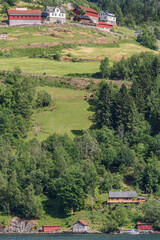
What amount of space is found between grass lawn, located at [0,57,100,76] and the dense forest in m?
12.6

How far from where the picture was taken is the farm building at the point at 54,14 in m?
183

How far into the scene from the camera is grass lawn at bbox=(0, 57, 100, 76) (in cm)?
13188

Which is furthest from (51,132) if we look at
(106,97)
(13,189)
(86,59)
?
(86,59)

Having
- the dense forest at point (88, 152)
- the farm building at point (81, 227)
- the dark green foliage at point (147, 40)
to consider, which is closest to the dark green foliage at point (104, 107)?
the dense forest at point (88, 152)

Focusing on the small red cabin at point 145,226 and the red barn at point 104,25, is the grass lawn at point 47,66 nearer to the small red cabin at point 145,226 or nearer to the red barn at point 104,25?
the red barn at point 104,25

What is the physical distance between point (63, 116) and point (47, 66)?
3303cm

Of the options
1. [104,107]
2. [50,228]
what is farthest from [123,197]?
[104,107]

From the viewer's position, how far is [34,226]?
78062 mm

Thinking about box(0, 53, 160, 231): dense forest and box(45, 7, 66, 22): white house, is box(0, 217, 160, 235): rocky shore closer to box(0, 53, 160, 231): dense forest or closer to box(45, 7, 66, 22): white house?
box(0, 53, 160, 231): dense forest

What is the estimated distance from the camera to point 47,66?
137750mm

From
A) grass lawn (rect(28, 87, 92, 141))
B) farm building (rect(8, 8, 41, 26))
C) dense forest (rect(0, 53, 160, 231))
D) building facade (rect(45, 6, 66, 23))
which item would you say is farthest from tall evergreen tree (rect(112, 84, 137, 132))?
building facade (rect(45, 6, 66, 23))

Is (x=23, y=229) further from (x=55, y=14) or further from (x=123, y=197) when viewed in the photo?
(x=55, y=14)

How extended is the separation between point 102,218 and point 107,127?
26.6m

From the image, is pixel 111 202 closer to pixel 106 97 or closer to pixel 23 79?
pixel 106 97
